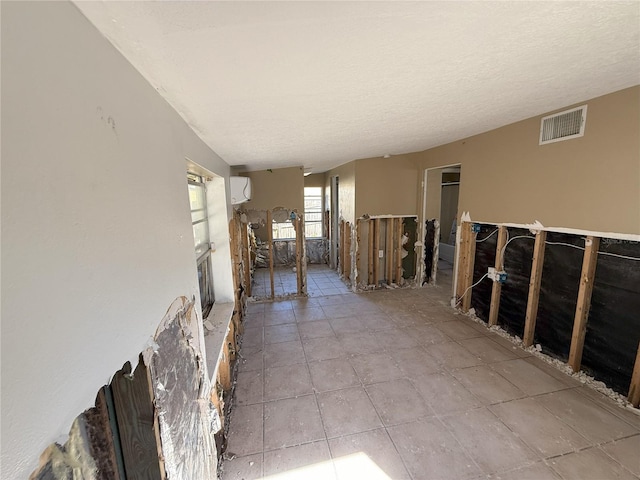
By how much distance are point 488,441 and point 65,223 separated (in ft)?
9.43

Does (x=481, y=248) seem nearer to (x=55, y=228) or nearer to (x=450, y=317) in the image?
(x=450, y=317)

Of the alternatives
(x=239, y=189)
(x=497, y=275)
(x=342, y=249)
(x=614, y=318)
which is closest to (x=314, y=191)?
(x=342, y=249)

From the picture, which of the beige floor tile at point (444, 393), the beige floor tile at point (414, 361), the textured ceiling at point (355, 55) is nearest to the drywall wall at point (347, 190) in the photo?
the beige floor tile at point (414, 361)

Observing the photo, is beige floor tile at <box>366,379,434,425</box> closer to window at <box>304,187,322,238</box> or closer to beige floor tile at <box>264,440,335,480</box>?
beige floor tile at <box>264,440,335,480</box>

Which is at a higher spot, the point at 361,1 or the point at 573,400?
the point at 361,1

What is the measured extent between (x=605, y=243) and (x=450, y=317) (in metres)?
2.11

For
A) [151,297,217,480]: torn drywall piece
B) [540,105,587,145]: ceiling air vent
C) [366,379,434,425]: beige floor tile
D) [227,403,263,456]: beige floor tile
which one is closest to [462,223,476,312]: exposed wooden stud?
[540,105,587,145]: ceiling air vent

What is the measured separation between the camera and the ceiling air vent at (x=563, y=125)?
8.11ft

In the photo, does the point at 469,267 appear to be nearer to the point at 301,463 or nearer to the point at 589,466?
the point at 589,466

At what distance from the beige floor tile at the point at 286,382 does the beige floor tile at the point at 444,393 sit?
3.72 ft

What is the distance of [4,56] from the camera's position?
16.8 inches

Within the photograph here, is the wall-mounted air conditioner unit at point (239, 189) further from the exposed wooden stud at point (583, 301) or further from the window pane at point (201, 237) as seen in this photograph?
the exposed wooden stud at point (583, 301)

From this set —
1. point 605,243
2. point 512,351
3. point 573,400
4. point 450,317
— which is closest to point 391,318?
point 450,317

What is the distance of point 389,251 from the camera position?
5.44 meters
